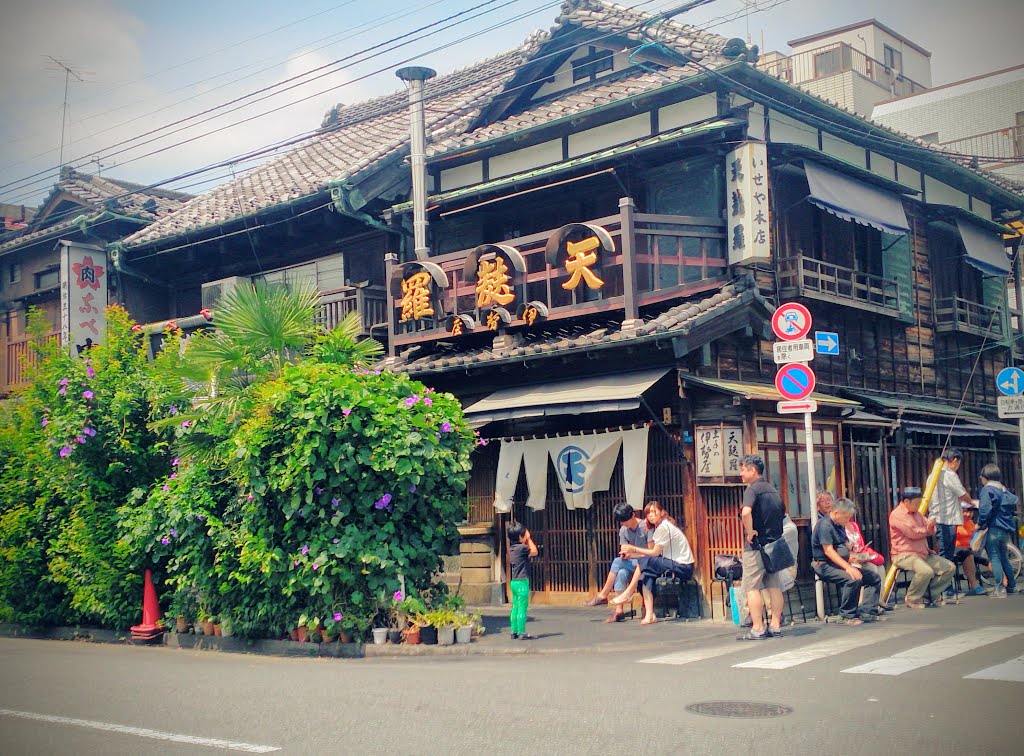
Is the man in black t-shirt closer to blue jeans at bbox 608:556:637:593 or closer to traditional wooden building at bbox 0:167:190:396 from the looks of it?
Answer: blue jeans at bbox 608:556:637:593

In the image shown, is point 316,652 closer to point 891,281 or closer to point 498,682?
point 498,682

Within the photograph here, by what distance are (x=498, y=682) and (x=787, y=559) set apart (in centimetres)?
395

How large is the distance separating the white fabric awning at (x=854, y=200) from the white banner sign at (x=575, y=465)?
516 cm

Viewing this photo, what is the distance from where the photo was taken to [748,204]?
1496cm

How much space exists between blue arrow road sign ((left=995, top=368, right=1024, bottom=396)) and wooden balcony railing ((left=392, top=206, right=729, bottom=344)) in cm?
574

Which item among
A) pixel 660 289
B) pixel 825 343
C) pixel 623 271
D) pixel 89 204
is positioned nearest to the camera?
pixel 623 271

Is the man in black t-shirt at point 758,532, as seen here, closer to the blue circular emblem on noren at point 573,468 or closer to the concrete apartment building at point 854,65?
the blue circular emblem on noren at point 573,468

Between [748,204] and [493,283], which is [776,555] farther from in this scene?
[493,283]

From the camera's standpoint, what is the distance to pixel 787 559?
11.1 m

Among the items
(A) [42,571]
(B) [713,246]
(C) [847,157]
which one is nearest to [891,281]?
(C) [847,157]

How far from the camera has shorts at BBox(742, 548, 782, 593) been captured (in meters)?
11.1

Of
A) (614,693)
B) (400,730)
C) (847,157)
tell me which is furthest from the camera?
(847,157)

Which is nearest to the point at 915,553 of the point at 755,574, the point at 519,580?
the point at 755,574

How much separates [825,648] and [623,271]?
658 centimetres
